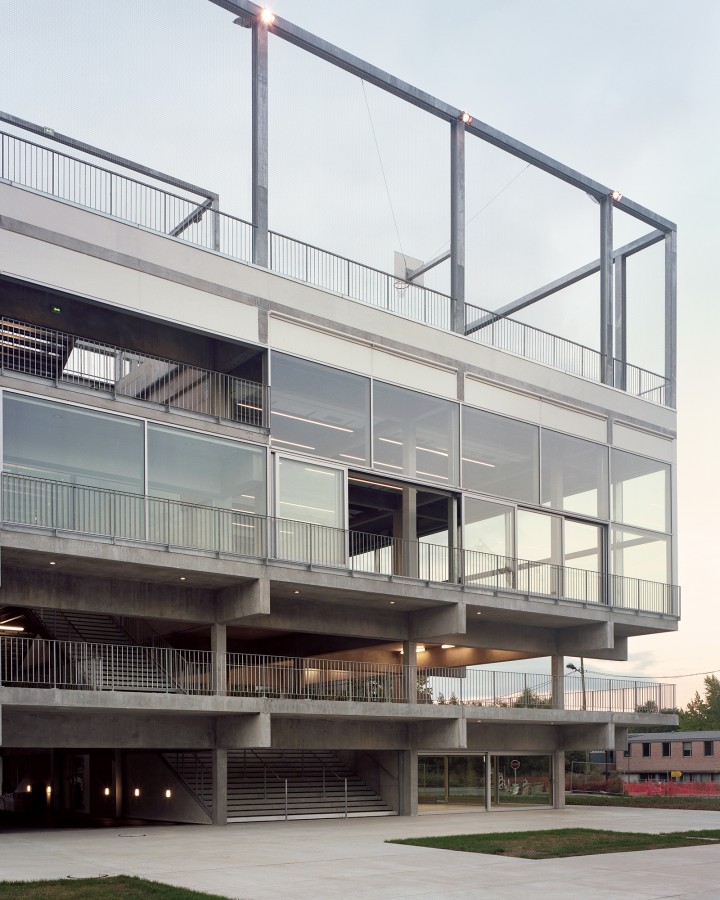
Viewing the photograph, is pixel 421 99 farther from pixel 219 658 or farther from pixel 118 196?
pixel 219 658

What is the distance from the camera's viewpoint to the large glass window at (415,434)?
33375 mm

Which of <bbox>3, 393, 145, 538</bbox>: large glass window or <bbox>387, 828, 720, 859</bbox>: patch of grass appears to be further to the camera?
<bbox>3, 393, 145, 538</bbox>: large glass window

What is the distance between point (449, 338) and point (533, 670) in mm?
13805

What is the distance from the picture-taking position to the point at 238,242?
3184cm

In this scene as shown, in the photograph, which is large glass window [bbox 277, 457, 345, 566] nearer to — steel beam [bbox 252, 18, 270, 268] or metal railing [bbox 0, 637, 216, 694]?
metal railing [bbox 0, 637, 216, 694]

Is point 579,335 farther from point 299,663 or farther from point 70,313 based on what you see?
point 70,313

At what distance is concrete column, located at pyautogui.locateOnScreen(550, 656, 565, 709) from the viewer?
130ft

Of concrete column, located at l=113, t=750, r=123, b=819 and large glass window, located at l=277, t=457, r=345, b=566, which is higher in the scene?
large glass window, located at l=277, t=457, r=345, b=566

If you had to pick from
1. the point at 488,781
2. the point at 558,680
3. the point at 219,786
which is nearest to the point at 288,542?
the point at 219,786

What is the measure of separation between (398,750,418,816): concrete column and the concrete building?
0.27 ft

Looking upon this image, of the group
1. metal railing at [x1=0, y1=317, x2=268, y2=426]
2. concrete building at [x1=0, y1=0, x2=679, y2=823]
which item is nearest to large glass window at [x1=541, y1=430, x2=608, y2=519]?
concrete building at [x1=0, y1=0, x2=679, y2=823]

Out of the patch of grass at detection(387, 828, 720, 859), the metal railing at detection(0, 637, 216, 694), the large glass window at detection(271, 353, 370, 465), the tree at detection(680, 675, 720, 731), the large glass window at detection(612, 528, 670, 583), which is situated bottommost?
the tree at detection(680, 675, 720, 731)

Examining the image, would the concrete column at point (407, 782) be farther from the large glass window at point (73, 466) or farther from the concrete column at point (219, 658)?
the large glass window at point (73, 466)

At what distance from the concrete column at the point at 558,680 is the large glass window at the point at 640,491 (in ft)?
18.3
